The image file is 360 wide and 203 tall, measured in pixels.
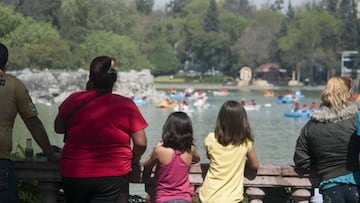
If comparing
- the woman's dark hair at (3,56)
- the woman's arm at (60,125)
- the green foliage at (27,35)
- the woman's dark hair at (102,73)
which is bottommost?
the woman's arm at (60,125)

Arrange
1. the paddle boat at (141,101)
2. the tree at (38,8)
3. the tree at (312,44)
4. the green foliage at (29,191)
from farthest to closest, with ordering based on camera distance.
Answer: the tree at (312,44), the tree at (38,8), the paddle boat at (141,101), the green foliage at (29,191)

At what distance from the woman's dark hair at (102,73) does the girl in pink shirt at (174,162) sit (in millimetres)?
490

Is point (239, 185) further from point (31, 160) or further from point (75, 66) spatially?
point (75, 66)

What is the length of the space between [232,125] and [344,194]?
86cm

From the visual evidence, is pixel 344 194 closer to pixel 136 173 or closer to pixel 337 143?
pixel 337 143

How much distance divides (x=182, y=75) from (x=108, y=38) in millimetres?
27381

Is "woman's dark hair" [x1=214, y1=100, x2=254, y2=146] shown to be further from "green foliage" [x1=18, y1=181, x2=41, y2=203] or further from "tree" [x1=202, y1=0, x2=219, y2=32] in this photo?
"tree" [x1=202, y1=0, x2=219, y2=32]

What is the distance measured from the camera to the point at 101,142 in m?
4.38

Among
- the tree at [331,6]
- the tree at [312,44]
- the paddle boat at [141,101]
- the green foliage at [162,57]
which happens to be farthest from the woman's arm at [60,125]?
the tree at [331,6]

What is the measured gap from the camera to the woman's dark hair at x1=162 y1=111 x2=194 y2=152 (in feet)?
15.1

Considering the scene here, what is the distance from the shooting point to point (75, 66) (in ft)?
211

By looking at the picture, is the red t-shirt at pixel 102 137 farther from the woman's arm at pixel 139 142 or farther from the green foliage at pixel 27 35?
the green foliage at pixel 27 35

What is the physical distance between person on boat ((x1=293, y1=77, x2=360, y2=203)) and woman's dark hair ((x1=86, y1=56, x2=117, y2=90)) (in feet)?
4.62

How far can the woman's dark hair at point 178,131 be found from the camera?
15.1 ft
